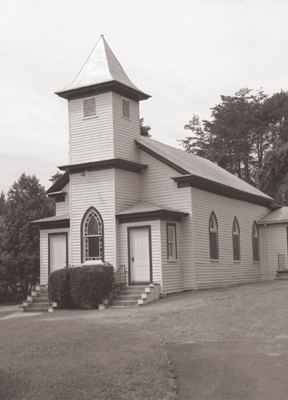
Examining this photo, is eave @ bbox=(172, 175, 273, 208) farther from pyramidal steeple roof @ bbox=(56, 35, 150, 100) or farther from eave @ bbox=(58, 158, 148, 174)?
pyramidal steeple roof @ bbox=(56, 35, 150, 100)

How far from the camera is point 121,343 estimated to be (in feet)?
41.2

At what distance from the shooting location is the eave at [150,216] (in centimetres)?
2336

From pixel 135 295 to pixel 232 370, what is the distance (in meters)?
12.6

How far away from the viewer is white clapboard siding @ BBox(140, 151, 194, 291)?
25.0 meters

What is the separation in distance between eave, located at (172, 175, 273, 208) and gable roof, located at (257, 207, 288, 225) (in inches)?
34.9

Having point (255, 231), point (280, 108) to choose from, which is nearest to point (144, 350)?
point (255, 231)

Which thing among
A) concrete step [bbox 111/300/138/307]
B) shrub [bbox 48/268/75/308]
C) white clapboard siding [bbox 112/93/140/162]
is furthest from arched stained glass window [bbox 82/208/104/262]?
white clapboard siding [bbox 112/93/140/162]

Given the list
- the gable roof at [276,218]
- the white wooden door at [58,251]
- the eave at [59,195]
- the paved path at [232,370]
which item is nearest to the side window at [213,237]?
the gable roof at [276,218]

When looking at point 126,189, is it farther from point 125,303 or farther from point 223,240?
point 223,240

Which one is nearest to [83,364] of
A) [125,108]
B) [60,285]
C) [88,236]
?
[60,285]

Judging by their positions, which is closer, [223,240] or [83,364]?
[83,364]

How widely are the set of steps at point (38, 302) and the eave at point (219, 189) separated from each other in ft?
24.9

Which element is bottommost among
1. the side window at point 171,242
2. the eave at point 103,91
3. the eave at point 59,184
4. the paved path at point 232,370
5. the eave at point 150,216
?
the paved path at point 232,370

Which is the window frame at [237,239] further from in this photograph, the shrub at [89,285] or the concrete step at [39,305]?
the concrete step at [39,305]
